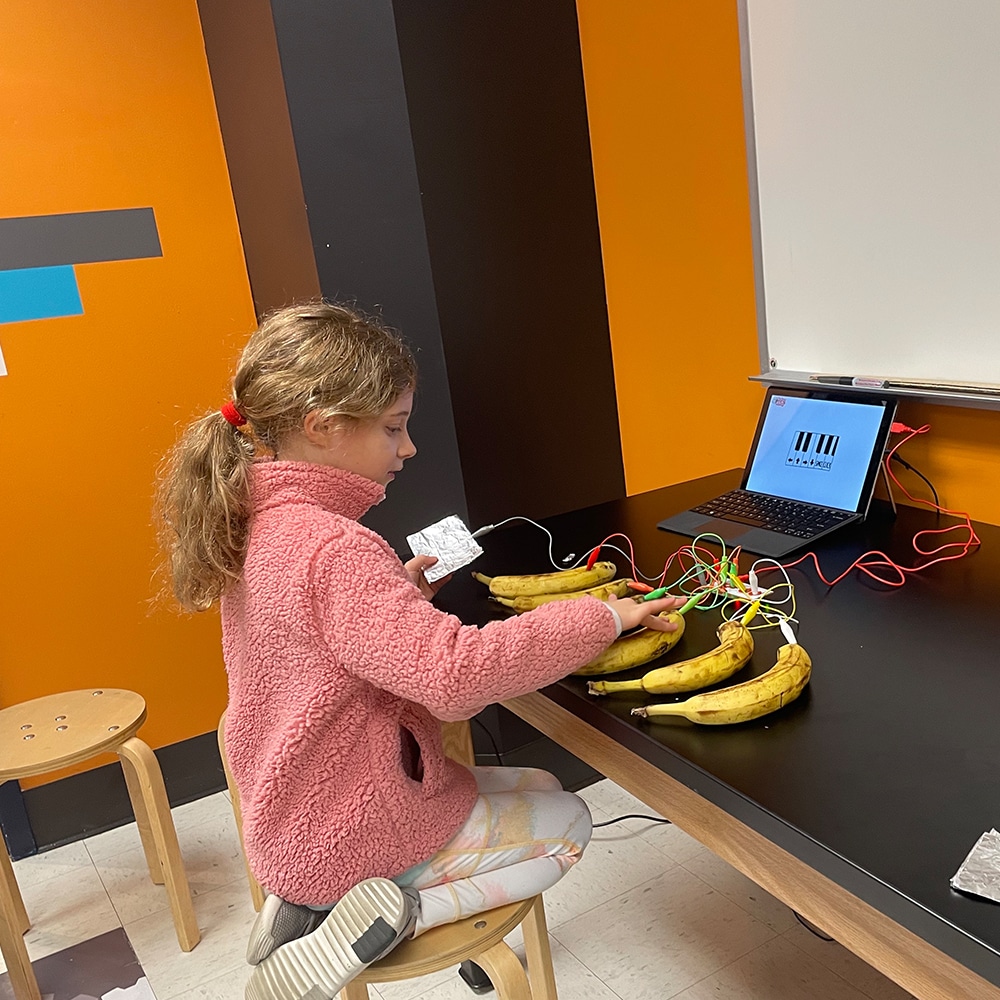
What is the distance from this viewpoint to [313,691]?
3.73 ft

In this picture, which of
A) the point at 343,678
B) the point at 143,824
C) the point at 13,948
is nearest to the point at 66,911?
the point at 143,824

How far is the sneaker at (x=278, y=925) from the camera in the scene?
1.18 meters

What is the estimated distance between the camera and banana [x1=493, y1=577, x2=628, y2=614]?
1.35m

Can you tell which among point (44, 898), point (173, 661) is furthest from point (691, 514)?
point (44, 898)

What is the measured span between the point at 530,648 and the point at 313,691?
27 cm

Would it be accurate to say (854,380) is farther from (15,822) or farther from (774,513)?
(15,822)

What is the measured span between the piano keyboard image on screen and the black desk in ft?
0.79

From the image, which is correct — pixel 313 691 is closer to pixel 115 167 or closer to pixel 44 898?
pixel 44 898

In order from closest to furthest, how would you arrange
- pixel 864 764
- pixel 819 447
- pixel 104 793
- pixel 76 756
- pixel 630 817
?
pixel 864 764, pixel 819 447, pixel 76 756, pixel 630 817, pixel 104 793

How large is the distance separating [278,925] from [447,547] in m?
0.66

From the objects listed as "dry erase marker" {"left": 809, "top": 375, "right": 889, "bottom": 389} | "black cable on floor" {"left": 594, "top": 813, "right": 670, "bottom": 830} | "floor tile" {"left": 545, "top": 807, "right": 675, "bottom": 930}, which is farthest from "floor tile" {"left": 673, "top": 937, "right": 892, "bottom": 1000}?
"dry erase marker" {"left": 809, "top": 375, "right": 889, "bottom": 389}

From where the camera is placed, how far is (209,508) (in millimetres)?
1163

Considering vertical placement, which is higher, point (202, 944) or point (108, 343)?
point (108, 343)

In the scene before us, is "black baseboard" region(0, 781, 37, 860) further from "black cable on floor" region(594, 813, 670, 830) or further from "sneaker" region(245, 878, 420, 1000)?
"sneaker" region(245, 878, 420, 1000)
